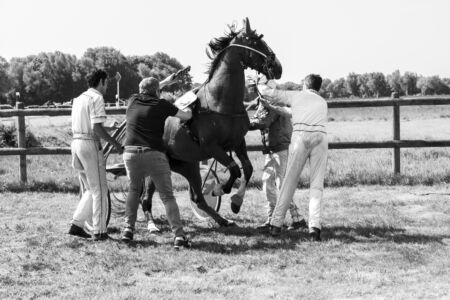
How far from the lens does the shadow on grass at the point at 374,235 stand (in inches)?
275

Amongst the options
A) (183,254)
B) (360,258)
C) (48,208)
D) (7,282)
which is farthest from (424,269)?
(48,208)

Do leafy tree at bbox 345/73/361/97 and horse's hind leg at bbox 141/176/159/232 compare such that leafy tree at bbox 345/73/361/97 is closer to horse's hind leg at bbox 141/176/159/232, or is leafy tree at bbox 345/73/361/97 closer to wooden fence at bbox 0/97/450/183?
wooden fence at bbox 0/97/450/183

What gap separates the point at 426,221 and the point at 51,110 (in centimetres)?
831

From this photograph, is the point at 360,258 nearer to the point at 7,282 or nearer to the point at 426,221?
the point at 426,221

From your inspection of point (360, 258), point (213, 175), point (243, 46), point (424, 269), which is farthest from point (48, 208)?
point (424, 269)

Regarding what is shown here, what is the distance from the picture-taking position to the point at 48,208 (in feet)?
33.5

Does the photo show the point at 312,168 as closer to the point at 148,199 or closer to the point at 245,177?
the point at 245,177

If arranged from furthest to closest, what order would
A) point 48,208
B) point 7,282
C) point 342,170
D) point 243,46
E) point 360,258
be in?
point 342,170 → point 48,208 → point 243,46 → point 360,258 → point 7,282

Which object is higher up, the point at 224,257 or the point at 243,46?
the point at 243,46

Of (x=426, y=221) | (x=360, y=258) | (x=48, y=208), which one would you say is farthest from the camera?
(x=48, y=208)

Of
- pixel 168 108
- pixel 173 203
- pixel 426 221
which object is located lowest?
pixel 426 221

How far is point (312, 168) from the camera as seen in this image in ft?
23.6

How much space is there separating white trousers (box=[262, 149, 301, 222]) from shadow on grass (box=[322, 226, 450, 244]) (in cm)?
52

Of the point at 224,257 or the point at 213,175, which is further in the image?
the point at 213,175
